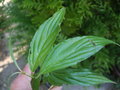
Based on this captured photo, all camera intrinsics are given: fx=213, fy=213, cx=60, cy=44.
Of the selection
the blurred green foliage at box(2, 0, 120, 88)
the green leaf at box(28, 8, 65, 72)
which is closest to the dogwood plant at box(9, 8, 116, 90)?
the green leaf at box(28, 8, 65, 72)

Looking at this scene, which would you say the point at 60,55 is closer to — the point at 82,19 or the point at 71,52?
the point at 71,52

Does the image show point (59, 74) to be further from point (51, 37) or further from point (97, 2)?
point (97, 2)

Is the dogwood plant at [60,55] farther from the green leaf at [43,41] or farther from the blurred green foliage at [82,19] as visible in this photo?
the blurred green foliage at [82,19]

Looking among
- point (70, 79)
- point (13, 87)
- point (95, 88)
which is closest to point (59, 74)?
point (70, 79)

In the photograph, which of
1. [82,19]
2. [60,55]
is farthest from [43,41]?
[82,19]

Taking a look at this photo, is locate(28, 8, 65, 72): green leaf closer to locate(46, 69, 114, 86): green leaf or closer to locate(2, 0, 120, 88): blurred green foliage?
locate(46, 69, 114, 86): green leaf

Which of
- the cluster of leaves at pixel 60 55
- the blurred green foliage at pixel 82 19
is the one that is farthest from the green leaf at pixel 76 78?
the blurred green foliage at pixel 82 19
